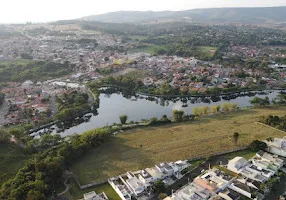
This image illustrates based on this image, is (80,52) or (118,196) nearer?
(118,196)

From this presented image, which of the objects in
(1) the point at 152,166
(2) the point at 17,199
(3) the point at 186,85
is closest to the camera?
(2) the point at 17,199

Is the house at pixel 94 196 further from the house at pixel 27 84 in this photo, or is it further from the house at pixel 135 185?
the house at pixel 27 84

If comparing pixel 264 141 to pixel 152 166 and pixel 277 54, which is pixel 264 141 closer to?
pixel 152 166

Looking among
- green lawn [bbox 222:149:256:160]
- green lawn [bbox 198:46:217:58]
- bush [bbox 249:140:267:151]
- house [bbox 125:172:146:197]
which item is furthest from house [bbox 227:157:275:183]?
green lawn [bbox 198:46:217:58]

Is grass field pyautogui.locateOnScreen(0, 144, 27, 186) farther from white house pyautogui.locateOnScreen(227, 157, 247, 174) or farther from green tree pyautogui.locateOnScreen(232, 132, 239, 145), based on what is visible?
green tree pyautogui.locateOnScreen(232, 132, 239, 145)

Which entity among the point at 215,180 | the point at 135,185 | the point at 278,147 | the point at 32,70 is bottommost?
the point at 135,185

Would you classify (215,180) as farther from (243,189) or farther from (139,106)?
(139,106)

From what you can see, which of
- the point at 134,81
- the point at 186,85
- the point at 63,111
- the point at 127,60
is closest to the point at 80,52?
the point at 127,60

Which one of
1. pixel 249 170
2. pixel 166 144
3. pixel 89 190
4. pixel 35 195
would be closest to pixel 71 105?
pixel 166 144

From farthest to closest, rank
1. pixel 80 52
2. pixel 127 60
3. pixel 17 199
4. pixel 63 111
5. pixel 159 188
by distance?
1. pixel 80 52
2. pixel 127 60
3. pixel 63 111
4. pixel 159 188
5. pixel 17 199
